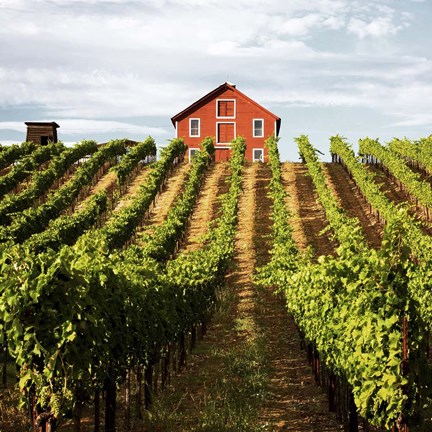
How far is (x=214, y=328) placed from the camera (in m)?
31.1

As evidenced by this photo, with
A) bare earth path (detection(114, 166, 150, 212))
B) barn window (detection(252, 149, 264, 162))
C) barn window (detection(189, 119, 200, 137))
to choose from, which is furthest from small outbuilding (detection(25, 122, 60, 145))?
barn window (detection(252, 149, 264, 162))

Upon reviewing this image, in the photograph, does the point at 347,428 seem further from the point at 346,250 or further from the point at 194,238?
the point at 194,238

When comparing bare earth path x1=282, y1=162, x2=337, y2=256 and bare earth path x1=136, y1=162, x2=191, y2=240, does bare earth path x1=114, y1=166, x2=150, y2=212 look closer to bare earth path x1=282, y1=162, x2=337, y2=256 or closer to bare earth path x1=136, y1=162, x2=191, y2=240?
bare earth path x1=136, y1=162, x2=191, y2=240

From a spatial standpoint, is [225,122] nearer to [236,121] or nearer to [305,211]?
[236,121]

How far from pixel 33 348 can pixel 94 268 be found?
290cm

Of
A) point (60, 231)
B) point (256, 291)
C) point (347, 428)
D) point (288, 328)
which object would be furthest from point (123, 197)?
point (347, 428)

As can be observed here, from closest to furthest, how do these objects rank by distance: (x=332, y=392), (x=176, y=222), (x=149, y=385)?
(x=332, y=392), (x=149, y=385), (x=176, y=222)

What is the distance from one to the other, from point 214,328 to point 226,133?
170 ft

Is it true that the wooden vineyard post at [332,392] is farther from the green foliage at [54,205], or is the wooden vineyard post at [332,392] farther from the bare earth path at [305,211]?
the green foliage at [54,205]

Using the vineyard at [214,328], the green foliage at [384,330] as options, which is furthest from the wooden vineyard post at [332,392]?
the green foliage at [384,330]

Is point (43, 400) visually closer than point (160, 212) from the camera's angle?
Yes

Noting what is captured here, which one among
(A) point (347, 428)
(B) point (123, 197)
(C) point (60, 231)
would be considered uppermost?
(B) point (123, 197)

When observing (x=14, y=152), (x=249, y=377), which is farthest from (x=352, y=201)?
(x=249, y=377)

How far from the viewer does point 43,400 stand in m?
11.0
